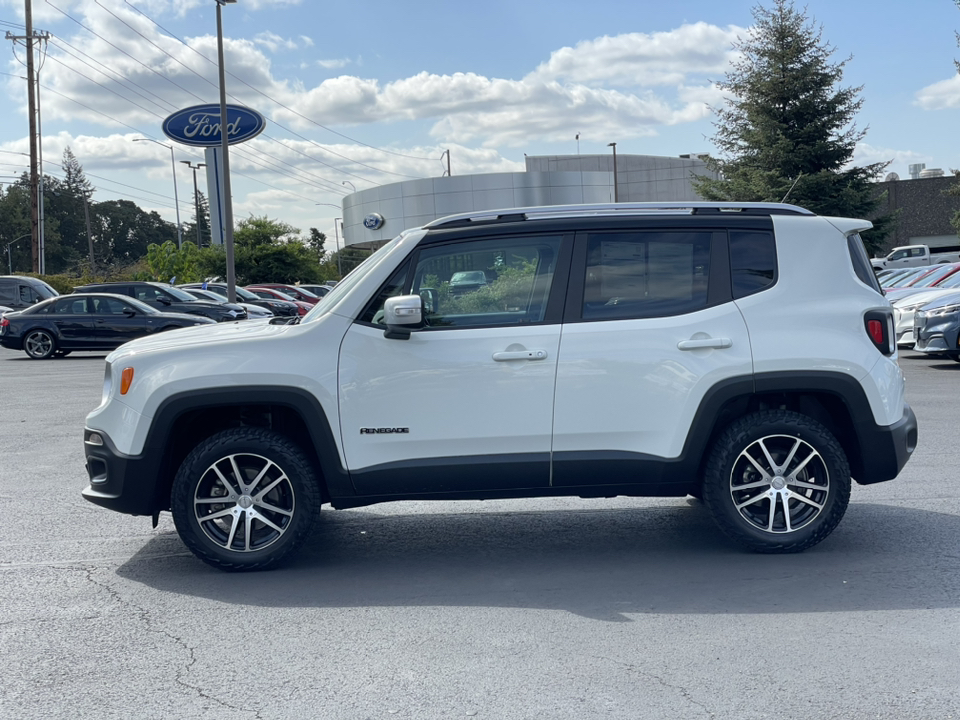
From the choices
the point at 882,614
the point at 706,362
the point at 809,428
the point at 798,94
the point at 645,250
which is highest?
the point at 798,94

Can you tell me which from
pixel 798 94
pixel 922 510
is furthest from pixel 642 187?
pixel 922 510

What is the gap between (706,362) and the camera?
5398mm

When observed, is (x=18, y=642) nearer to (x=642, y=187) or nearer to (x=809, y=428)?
(x=809, y=428)

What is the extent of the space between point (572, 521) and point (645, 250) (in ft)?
6.41

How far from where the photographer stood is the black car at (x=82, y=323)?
2153 centimetres

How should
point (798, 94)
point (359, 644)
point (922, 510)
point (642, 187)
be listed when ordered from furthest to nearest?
point (642, 187) → point (798, 94) → point (922, 510) → point (359, 644)

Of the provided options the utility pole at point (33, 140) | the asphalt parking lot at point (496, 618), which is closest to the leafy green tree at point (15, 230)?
the utility pole at point (33, 140)

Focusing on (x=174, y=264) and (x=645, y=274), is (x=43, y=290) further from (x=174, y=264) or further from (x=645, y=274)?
(x=645, y=274)

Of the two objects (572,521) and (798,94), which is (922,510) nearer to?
(572,521)

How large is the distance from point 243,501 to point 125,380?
3.02ft

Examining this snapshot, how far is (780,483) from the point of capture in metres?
5.50

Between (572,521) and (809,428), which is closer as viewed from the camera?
(809,428)

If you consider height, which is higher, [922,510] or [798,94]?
[798,94]

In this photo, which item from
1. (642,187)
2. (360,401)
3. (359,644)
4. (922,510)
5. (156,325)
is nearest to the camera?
(359,644)
